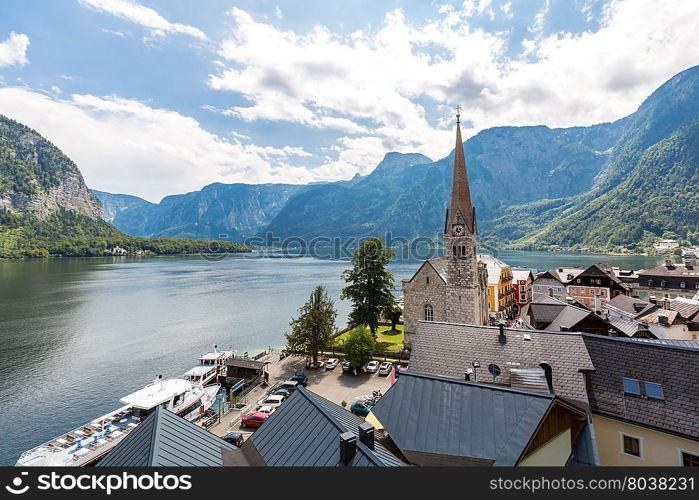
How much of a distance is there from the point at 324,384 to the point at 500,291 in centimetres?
3806

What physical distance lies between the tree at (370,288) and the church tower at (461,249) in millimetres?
12277

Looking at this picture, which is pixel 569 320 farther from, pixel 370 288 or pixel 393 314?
pixel 370 288

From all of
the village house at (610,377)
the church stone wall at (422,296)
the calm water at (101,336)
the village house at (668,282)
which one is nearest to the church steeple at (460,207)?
the church stone wall at (422,296)

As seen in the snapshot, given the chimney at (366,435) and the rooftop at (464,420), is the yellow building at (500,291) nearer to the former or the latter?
the rooftop at (464,420)

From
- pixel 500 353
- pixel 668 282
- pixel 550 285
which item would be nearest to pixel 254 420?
pixel 500 353

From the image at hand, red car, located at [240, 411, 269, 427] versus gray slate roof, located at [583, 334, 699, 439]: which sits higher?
gray slate roof, located at [583, 334, 699, 439]

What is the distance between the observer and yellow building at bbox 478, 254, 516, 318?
180 ft

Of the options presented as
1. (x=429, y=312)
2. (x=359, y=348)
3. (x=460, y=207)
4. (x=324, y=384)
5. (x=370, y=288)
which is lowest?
(x=324, y=384)

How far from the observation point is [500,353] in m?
16.1

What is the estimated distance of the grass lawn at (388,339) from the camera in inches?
1542

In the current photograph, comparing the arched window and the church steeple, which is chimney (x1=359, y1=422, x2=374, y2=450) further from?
the arched window

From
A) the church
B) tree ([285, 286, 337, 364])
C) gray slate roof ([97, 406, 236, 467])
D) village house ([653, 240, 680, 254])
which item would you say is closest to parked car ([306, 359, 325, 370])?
tree ([285, 286, 337, 364])

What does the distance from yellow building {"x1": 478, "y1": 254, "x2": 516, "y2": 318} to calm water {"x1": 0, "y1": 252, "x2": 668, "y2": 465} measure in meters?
26.3
